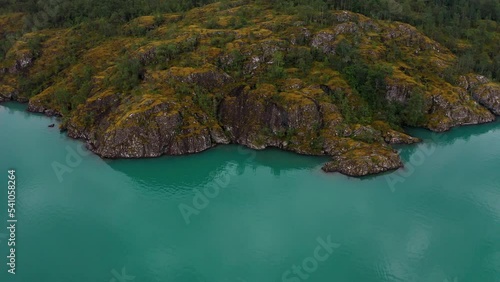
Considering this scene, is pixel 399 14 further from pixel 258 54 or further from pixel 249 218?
pixel 249 218

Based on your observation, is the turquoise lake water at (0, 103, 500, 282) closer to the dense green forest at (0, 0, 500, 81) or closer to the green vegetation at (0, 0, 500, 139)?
the green vegetation at (0, 0, 500, 139)

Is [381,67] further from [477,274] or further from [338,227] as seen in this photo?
[477,274]

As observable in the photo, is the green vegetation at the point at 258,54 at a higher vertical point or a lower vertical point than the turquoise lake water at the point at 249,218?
higher

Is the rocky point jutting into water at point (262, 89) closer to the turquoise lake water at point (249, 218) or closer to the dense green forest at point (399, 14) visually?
the turquoise lake water at point (249, 218)

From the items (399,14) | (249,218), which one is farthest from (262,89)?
(399,14)

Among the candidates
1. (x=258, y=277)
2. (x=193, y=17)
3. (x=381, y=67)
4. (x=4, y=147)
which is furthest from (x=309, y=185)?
(x=193, y=17)

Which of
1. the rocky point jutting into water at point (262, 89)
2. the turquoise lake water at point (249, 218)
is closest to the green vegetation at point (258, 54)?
the rocky point jutting into water at point (262, 89)
